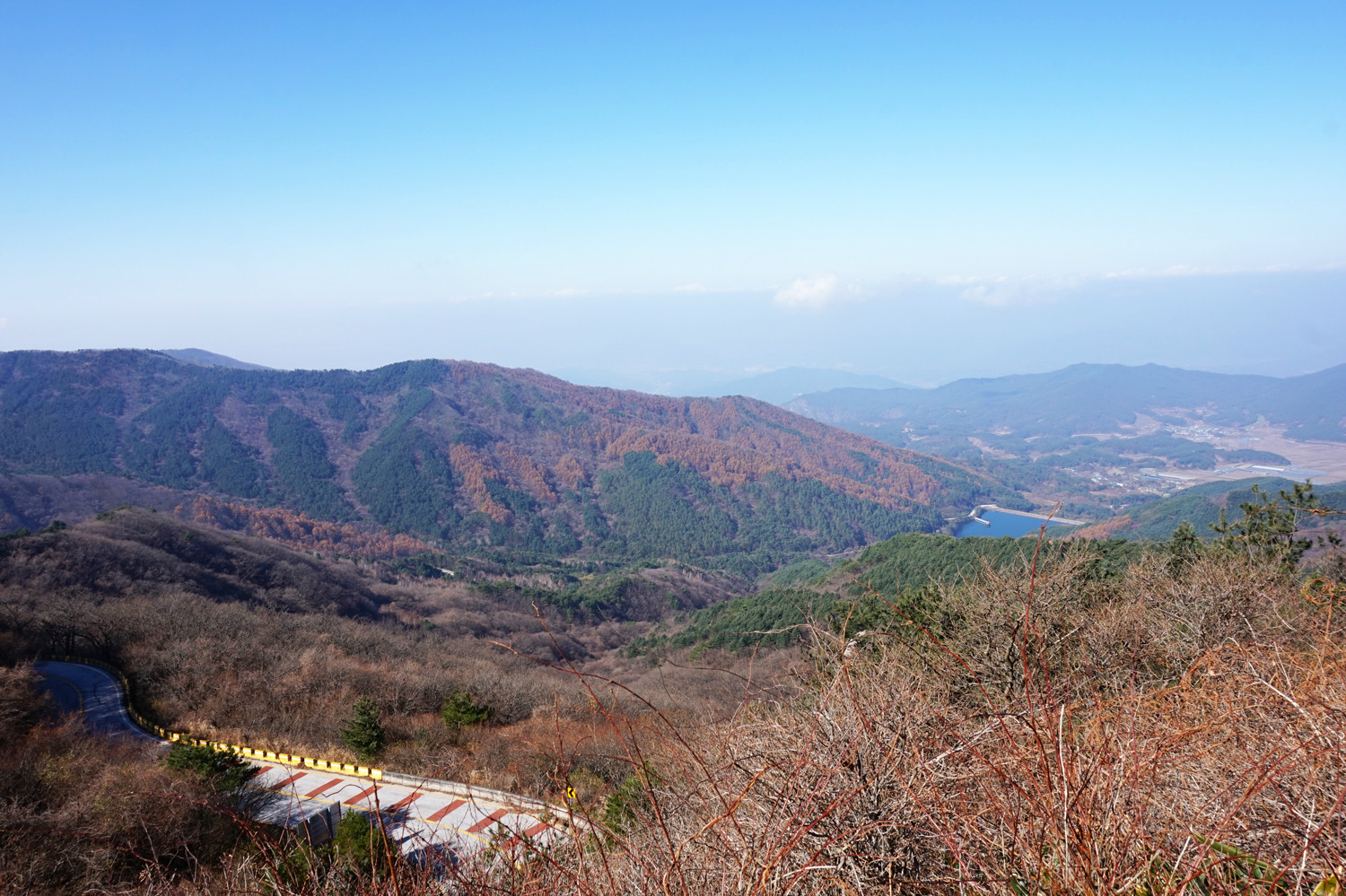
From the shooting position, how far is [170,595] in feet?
106

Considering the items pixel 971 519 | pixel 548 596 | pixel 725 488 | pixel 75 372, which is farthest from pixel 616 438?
pixel 75 372

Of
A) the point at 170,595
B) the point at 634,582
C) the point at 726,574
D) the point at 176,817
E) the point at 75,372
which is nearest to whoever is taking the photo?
the point at 176,817

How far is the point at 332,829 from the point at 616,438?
5785 inches

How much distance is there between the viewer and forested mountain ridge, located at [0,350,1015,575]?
116375mm

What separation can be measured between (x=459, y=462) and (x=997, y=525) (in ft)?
364

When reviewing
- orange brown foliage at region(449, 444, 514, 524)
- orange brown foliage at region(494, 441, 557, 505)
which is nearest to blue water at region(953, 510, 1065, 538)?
orange brown foliage at region(494, 441, 557, 505)

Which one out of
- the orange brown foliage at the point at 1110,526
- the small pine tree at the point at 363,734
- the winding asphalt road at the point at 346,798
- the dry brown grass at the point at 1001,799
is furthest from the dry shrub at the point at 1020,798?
the orange brown foliage at the point at 1110,526

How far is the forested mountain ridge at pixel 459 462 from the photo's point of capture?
116 metres

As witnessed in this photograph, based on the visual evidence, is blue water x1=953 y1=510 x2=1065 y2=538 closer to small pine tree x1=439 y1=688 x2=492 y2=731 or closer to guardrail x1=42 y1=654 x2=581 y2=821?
small pine tree x1=439 y1=688 x2=492 y2=731

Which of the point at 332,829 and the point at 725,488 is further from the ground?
the point at 332,829

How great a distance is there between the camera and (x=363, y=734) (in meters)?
15.3

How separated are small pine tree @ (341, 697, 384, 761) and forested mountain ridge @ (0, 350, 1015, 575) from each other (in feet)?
321

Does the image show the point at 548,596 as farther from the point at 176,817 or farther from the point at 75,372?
the point at 75,372

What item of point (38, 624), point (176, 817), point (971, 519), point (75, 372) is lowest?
point (971, 519)
